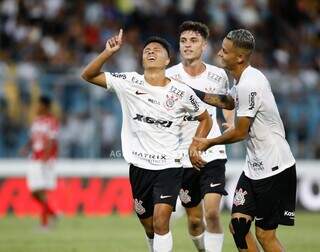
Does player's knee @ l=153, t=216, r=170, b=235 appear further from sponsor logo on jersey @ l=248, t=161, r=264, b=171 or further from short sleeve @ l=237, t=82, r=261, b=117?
short sleeve @ l=237, t=82, r=261, b=117

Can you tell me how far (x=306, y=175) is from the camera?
21.2 m

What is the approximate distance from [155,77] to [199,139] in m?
1.05

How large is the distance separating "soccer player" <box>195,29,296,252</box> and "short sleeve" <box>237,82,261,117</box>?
0.11 meters

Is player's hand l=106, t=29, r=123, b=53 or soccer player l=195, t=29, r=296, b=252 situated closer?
soccer player l=195, t=29, r=296, b=252

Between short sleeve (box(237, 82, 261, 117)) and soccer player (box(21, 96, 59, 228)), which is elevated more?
short sleeve (box(237, 82, 261, 117))

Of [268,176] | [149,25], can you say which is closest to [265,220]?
[268,176]

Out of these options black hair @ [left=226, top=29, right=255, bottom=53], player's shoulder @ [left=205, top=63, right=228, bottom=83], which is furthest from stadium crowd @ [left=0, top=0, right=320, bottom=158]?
black hair @ [left=226, top=29, right=255, bottom=53]

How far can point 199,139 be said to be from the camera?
1065 cm

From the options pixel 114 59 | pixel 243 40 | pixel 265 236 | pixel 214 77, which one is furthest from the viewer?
pixel 114 59

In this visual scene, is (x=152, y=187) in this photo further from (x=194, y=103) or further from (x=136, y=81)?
(x=136, y=81)

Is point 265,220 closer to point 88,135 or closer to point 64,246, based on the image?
point 64,246

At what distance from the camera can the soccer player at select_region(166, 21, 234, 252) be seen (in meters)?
12.4

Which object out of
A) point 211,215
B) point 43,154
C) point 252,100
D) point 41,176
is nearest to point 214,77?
point 211,215

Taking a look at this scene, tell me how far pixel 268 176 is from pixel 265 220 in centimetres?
47
